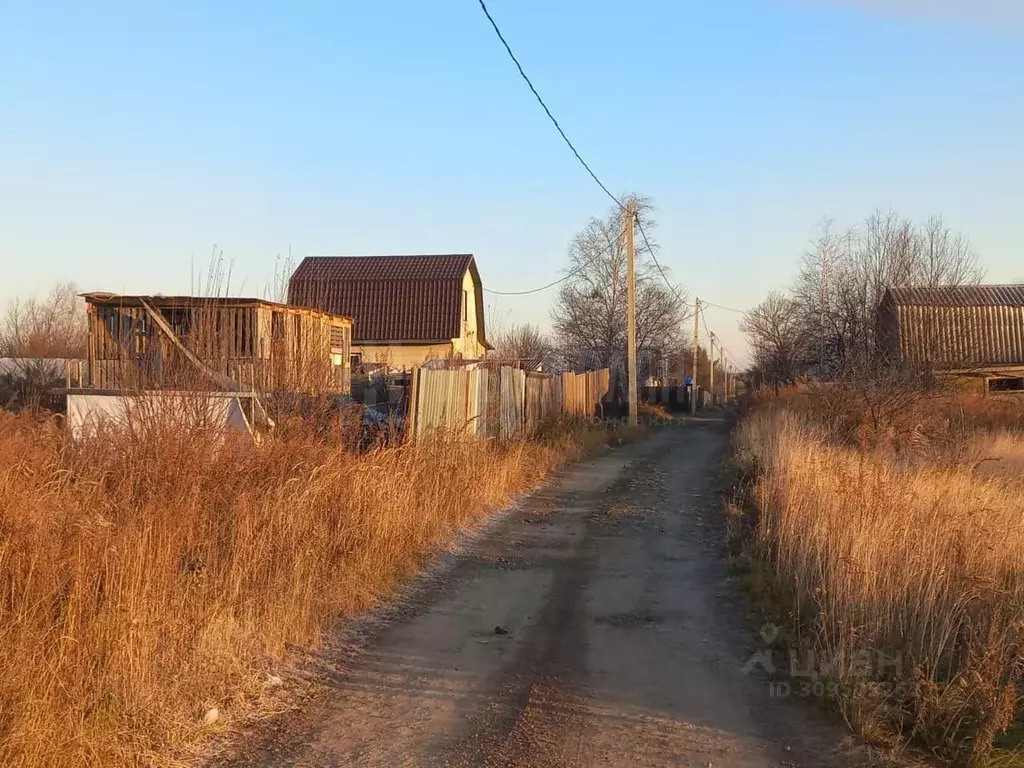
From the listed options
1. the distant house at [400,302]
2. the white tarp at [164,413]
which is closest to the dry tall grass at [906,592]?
the white tarp at [164,413]

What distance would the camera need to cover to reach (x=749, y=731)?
4.62 metres

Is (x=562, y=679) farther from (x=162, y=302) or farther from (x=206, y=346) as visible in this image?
(x=162, y=302)

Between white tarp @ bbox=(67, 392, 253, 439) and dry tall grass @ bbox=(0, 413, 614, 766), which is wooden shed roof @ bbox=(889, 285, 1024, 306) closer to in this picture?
dry tall grass @ bbox=(0, 413, 614, 766)

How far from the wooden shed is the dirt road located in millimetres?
3509

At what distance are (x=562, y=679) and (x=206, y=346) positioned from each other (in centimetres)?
581

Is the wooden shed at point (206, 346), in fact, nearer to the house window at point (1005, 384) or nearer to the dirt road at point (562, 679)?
the dirt road at point (562, 679)

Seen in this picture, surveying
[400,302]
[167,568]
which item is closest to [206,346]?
[167,568]

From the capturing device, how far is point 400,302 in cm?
3203

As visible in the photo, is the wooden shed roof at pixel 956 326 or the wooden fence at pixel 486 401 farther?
the wooden shed roof at pixel 956 326

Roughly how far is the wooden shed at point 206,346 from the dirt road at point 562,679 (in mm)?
3509

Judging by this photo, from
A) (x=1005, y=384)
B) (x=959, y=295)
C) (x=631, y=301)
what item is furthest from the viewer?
(x=1005, y=384)

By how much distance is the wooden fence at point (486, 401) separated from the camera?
43.1ft

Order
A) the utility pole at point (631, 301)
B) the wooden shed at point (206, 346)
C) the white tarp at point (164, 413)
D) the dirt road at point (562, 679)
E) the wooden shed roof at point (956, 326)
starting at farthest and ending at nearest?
the utility pole at point (631, 301), the wooden shed roof at point (956, 326), the wooden shed at point (206, 346), the white tarp at point (164, 413), the dirt road at point (562, 679)

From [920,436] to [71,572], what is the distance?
46.3 ft
